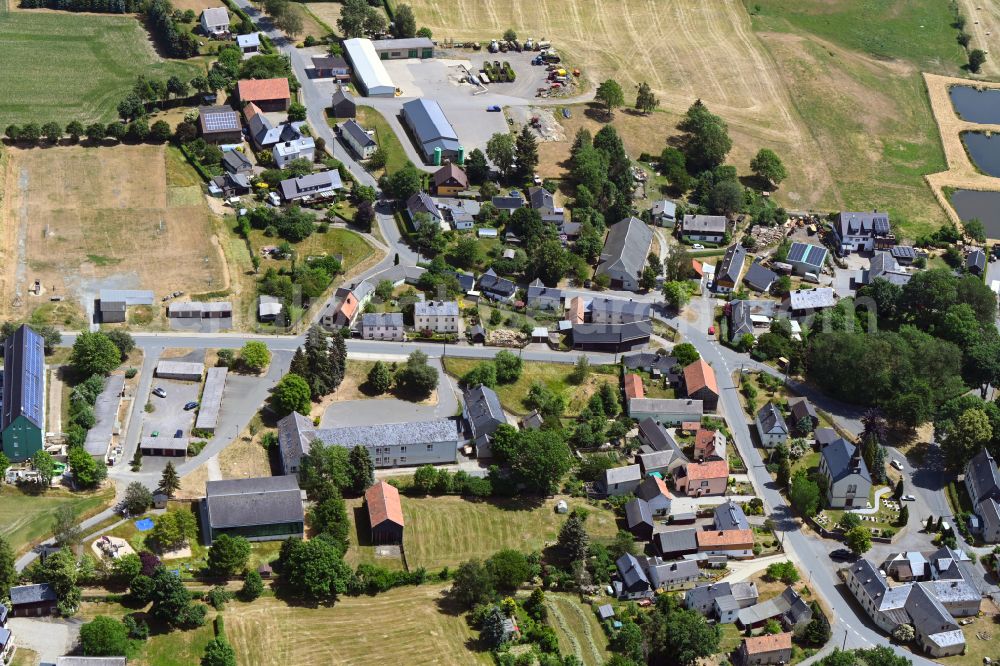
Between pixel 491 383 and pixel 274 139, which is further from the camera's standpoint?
pixel 274 139

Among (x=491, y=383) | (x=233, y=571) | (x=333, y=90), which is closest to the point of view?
(x=233, y=571)

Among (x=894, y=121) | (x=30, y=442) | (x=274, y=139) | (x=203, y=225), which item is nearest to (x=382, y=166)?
(x=274, y=139)

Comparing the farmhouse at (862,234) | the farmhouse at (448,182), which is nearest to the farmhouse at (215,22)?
the farmhouse at (448,182)

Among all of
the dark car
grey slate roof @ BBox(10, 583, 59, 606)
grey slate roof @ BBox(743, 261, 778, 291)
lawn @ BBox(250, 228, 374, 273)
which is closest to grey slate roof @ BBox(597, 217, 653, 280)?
grey slate roof @ BBox(743, 261, 778, 291)

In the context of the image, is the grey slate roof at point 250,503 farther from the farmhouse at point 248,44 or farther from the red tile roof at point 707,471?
the farmhouse at point 248,44

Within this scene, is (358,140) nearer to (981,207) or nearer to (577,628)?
(577,628)

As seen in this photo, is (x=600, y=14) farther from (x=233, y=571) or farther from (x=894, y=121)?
(x=233, y=571)

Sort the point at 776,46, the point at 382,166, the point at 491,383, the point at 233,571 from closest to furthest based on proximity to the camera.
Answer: the point at 233,571
the point at 491,383
the point at 382,166
the point at 776,46

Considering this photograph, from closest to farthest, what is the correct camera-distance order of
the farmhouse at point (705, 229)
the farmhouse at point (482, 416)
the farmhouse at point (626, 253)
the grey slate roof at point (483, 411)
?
the farmhouse at point (482, 416)
the grey slate roof at point (483, 411)
the farmhouse at point (626, 253)
the farmhouse at point (705, 229)
